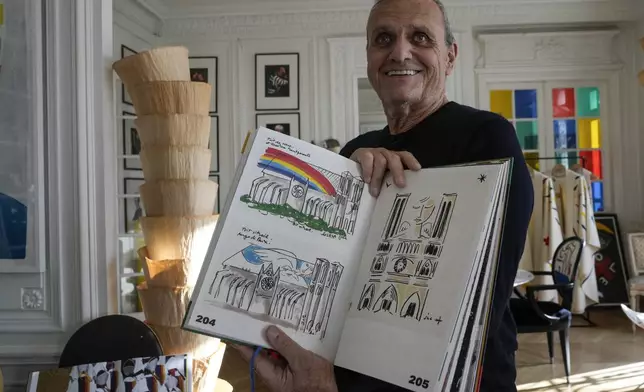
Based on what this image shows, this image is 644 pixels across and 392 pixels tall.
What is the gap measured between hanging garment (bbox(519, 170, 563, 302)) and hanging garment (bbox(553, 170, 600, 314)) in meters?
0.16

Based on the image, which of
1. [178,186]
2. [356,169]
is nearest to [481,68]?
[178,186]

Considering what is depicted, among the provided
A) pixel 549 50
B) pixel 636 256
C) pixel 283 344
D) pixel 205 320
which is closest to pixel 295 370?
pixel 283 344

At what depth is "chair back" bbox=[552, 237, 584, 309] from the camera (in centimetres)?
355

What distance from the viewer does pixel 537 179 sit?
15.3 feet

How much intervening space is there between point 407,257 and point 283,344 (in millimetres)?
208

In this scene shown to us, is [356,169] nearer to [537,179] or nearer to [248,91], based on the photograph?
[537,179]

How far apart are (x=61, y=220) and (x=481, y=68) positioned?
4458mm

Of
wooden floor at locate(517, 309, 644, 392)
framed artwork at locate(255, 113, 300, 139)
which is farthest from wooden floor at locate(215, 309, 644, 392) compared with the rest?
framed artwork at locate(255, 113, 300, 139)

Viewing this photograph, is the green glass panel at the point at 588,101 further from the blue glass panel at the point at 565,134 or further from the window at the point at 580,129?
the blue glass panel at the point at 565,134

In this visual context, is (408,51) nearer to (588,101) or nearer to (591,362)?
(591,362)

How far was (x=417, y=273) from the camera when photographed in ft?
2.18

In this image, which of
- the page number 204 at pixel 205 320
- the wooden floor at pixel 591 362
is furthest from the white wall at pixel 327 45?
the page number 204 at pixel 205 320

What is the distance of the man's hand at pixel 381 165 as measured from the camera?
0.73 m

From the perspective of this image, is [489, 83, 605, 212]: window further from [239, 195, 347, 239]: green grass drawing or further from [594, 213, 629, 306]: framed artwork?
[239, 195, 347, 239]: green grass drawing
